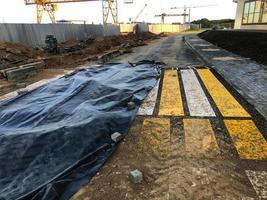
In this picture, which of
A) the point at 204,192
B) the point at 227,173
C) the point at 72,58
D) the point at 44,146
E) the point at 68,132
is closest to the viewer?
the point at 204,192

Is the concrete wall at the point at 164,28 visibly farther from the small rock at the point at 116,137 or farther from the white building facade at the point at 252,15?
the small rock at the point at 116,137

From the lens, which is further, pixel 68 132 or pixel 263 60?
pixel 263 60

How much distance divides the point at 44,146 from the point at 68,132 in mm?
398

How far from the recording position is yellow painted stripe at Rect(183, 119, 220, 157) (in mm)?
3406

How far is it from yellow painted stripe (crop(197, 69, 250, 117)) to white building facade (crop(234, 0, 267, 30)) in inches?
546

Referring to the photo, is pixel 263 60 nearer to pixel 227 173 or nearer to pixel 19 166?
pixel 227 173

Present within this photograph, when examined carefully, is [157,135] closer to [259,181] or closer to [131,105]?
[131,105]

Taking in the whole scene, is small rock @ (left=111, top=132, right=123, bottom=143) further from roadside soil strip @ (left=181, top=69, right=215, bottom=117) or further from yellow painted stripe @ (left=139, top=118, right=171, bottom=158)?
roadside soil strip @ (left=181, top=69, right=215, bottom=117)

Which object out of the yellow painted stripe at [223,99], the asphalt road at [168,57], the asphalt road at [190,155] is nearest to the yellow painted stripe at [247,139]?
the asphalt road at [190,155]

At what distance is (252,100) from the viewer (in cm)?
533

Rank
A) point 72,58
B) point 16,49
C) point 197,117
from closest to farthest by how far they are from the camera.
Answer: point 197,117
point 16,49
point 72,58

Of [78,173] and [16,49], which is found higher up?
[16,49]

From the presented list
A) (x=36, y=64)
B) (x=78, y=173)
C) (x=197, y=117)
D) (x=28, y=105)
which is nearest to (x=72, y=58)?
(x=36, y=64)

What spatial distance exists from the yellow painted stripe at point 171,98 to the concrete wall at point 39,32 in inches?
395
